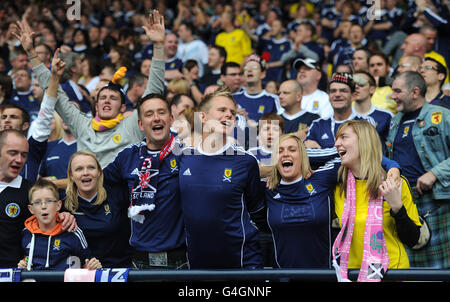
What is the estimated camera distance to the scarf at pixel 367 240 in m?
3.57

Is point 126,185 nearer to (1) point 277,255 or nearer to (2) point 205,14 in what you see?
(1) point 277,255

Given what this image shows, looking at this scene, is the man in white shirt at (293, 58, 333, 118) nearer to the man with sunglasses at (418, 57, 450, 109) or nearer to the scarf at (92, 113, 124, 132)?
the man with sunglasses at (418, 57, 450, 109)

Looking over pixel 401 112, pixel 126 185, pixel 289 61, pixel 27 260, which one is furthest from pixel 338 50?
pixel 27 260

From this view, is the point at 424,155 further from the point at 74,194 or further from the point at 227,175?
the point at 74,194

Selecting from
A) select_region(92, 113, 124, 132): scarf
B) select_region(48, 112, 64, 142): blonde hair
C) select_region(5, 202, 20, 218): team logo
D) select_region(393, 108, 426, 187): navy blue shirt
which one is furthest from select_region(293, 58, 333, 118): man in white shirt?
select_region(5, 202, 20, 218): team logo

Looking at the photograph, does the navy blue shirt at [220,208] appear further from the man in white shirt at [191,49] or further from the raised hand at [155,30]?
the man in white shirt at [191,49]

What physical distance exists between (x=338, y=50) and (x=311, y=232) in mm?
6876

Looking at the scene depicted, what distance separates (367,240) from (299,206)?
605mm

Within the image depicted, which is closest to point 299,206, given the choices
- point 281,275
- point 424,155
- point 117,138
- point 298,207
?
point 298,207

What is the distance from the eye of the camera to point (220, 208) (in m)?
4.02

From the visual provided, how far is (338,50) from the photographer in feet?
34.5

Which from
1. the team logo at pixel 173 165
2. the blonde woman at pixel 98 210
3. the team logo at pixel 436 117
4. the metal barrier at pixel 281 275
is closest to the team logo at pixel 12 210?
the blonde woman at pixel 98 210

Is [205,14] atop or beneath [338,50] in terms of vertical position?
atop

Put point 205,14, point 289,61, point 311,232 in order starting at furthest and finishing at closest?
point 205,14
point 289,61
point 311,232
